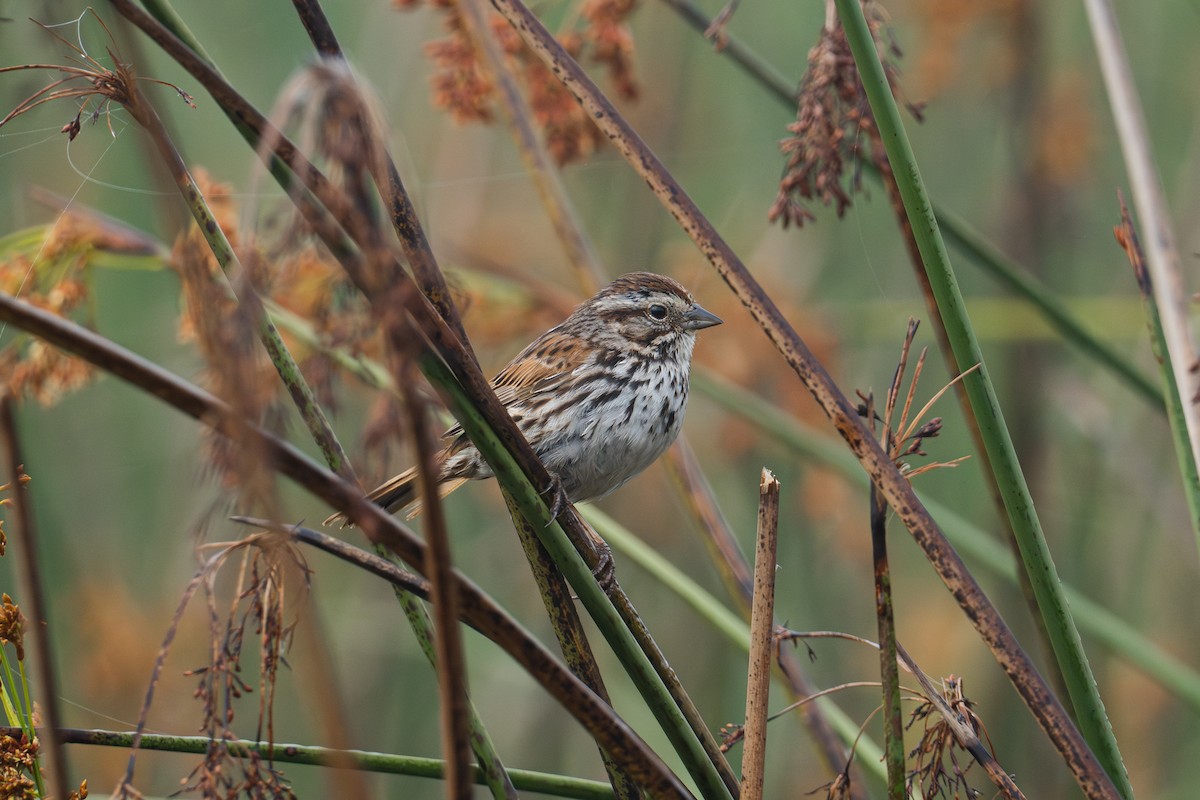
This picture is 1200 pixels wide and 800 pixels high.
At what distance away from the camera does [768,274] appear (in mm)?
3953

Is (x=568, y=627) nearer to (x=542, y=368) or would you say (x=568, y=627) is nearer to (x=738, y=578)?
(x=738, y=578)

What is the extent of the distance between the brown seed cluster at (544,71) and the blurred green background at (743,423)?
0.90 m

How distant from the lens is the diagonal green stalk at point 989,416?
4.40ft

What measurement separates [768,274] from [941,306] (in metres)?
2.61

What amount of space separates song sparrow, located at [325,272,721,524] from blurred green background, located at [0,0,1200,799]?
1.64 feet

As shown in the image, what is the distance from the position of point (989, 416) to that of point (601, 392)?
153 centimetres

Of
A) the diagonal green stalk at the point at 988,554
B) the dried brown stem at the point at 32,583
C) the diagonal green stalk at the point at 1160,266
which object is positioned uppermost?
the diagonal green stalk at the point at 1160,266

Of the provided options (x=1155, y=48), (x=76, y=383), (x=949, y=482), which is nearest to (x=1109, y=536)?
(x=949, y=482)

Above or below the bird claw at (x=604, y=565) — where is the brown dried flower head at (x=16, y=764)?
above

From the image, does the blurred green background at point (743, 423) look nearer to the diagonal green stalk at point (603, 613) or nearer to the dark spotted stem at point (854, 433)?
the dark spotted stem at point (854, 433)

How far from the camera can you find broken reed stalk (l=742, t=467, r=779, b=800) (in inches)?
51.1

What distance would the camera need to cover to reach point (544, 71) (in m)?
2.66

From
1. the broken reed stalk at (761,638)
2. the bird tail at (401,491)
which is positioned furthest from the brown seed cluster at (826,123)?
the bird tail at (401,491)

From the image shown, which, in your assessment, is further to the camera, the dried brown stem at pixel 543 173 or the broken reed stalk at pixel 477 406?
the dried brown stem at pixel 543 173
